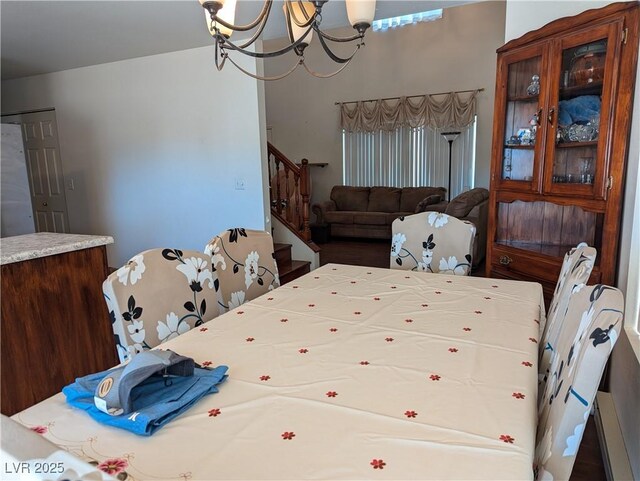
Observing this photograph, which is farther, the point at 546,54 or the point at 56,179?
the point at 56,179

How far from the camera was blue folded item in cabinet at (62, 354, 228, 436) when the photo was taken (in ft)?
2.97

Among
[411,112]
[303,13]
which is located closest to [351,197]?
[411,112]

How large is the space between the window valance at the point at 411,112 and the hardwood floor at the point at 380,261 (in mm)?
2149

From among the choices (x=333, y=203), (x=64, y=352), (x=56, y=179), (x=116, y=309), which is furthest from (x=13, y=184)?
(x=333, y=203)

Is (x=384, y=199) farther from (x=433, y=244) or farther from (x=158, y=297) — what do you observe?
(x=158, y=297)

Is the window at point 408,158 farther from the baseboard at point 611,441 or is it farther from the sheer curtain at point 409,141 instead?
the baseboard at point 611,441

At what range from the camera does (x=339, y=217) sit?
722cm

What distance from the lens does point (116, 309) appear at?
1.40m

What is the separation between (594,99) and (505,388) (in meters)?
1.81

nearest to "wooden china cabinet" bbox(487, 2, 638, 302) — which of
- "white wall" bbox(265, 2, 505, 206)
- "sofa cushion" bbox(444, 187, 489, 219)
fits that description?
"sofa cushion" bbox(444, 187, 489, 219)

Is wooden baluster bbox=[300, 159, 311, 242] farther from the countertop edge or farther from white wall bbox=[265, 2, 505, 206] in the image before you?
white wall bbox=[265, 2, 505, 206]

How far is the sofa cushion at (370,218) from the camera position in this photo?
6809 mm

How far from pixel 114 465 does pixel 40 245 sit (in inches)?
64.3

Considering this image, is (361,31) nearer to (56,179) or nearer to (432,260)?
(432,260)
